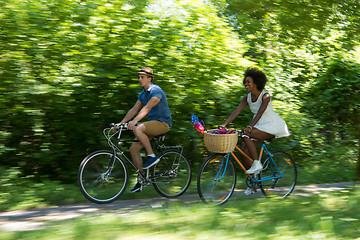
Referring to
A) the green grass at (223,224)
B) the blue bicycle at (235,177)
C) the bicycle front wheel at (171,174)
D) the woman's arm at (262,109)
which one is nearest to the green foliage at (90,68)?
the bicycle front wheel at (171,174)

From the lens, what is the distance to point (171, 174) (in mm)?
6254

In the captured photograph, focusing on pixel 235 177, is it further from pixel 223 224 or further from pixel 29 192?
pixel 29 192

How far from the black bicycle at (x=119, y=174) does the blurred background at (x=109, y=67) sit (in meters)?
0.68

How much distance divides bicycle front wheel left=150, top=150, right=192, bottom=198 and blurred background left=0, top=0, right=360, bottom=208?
68 centimetres

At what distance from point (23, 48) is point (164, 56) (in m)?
2.15

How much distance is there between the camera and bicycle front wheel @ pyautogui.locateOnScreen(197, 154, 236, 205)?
5559 millimetres

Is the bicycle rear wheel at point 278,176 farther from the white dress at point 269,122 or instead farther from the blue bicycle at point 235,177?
the white dress at point 269,122

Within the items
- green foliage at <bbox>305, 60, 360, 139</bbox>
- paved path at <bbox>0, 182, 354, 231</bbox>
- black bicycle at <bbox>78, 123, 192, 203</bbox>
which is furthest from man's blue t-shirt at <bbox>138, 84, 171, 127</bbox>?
green foliage at <bbox>305, 60, 360, 139</bbox>

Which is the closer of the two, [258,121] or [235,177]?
[235,177]

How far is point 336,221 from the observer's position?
4164mm

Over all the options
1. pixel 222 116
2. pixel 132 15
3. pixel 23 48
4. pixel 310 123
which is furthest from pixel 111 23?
pixel 310 123

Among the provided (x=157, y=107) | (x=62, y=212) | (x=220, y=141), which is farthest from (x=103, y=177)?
(x=220, y=141)

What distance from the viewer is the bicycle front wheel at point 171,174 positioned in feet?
20.1

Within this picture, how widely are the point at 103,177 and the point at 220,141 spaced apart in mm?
1776
